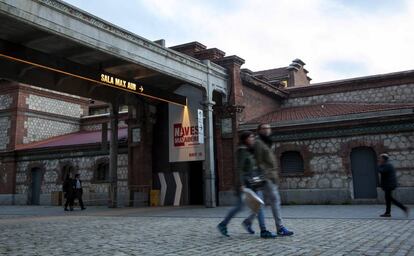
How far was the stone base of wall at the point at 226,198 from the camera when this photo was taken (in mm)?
18516

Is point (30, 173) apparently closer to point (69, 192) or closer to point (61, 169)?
point (61, 169)

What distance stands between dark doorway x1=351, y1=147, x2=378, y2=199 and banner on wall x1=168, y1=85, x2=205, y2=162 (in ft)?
21.1

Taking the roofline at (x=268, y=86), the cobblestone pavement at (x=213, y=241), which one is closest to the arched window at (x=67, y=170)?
the roofline at (x=268, y=86)

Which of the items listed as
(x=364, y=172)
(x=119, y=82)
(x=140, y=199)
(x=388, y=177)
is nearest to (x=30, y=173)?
(x=140, y=199)

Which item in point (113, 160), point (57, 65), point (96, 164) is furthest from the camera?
point (96, 164)

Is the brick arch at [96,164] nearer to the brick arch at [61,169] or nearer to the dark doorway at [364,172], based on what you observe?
the brick arch at [61,169]

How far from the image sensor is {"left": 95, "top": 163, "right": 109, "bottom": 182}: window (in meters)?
24.8

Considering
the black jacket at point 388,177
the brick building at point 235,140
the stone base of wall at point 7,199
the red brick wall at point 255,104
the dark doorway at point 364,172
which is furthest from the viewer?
the stone base of wall at point 7,199

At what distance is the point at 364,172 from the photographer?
1691cm

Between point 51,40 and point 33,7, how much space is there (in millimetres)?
2858

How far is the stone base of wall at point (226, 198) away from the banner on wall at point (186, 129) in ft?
6.02

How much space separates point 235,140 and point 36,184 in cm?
1506

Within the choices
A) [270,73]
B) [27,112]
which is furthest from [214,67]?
[270,73]

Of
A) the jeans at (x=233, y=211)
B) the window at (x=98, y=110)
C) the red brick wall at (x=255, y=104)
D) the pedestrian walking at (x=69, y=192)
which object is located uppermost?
the window at (x=98, y=110)
